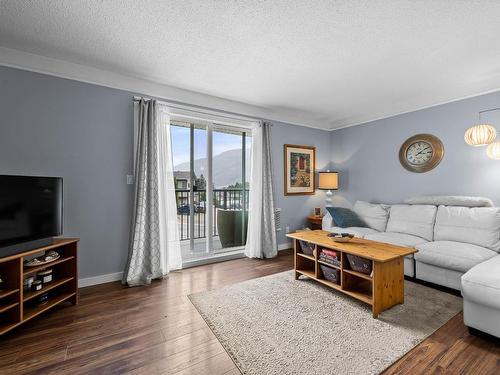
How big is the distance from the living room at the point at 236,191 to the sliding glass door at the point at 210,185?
34 millimetres

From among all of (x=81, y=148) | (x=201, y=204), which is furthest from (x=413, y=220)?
(x=81, y=148)

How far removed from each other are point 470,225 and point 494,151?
905 mm

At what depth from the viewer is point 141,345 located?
68.7 inches

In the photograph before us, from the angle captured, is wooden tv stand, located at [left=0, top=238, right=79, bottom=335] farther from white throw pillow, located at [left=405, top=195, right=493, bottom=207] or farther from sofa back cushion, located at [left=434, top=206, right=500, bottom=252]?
white throw pillow, located at [left=405, top=195, right=493, bottom=207]

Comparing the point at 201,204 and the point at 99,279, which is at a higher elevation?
the point at 201,204

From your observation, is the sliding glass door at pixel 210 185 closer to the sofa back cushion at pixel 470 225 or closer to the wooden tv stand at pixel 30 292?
the wooden tv stand at pixel 30 292

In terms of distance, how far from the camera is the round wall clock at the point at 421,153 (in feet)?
11.3

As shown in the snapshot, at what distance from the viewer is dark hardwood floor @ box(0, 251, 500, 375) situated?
1.52 m

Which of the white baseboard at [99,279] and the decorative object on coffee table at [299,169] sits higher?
the decorative object on coffee table at [299,169]

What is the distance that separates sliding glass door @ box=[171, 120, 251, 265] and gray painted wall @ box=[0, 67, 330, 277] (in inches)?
→ 30.6

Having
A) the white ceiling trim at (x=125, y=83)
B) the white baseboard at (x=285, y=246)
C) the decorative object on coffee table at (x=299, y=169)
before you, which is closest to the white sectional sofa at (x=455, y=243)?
the white baseboard at (x=285, y=246)

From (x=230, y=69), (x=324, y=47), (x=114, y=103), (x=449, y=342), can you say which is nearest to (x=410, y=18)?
(x=324, y=47)

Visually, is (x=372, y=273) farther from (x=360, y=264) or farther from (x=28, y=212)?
(x=28, y=212)

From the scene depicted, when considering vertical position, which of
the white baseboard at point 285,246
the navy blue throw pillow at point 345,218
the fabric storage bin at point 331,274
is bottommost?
the white baseboard at point 285,246
